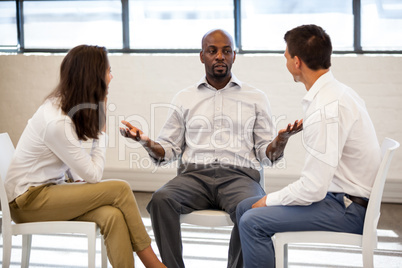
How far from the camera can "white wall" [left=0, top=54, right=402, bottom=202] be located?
450cm

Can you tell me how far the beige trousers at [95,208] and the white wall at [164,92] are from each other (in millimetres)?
2487

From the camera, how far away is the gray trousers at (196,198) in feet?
8.46

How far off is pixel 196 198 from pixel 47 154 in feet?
2.50

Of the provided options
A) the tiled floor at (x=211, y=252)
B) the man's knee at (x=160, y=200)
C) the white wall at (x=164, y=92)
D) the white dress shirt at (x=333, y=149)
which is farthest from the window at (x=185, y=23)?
the white dress shirt at (x=333, y=149)

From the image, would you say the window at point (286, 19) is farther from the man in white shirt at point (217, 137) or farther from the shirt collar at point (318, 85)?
the shirt collar at point (318, 85)

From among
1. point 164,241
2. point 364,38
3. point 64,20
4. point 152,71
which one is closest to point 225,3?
point 152,71

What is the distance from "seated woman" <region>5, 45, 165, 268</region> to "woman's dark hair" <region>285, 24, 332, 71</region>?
0.87 m

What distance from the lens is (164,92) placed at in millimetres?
4867

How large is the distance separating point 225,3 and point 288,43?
2.64 meters

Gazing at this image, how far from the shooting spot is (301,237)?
220 cm

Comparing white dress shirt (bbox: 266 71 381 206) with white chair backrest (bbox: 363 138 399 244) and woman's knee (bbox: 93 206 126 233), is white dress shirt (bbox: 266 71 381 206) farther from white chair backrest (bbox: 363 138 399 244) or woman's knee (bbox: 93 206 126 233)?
woman's knee (bbox: 93 206 126 233)

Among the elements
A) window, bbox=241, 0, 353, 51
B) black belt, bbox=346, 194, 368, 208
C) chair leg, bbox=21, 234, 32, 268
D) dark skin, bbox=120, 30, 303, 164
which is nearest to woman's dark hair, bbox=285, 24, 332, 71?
black belt, bbox=346, 194, 368, 208

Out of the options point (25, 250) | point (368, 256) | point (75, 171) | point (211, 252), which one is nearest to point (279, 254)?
point (368, 256)

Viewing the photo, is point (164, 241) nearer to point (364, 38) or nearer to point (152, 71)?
point (152, 71)
